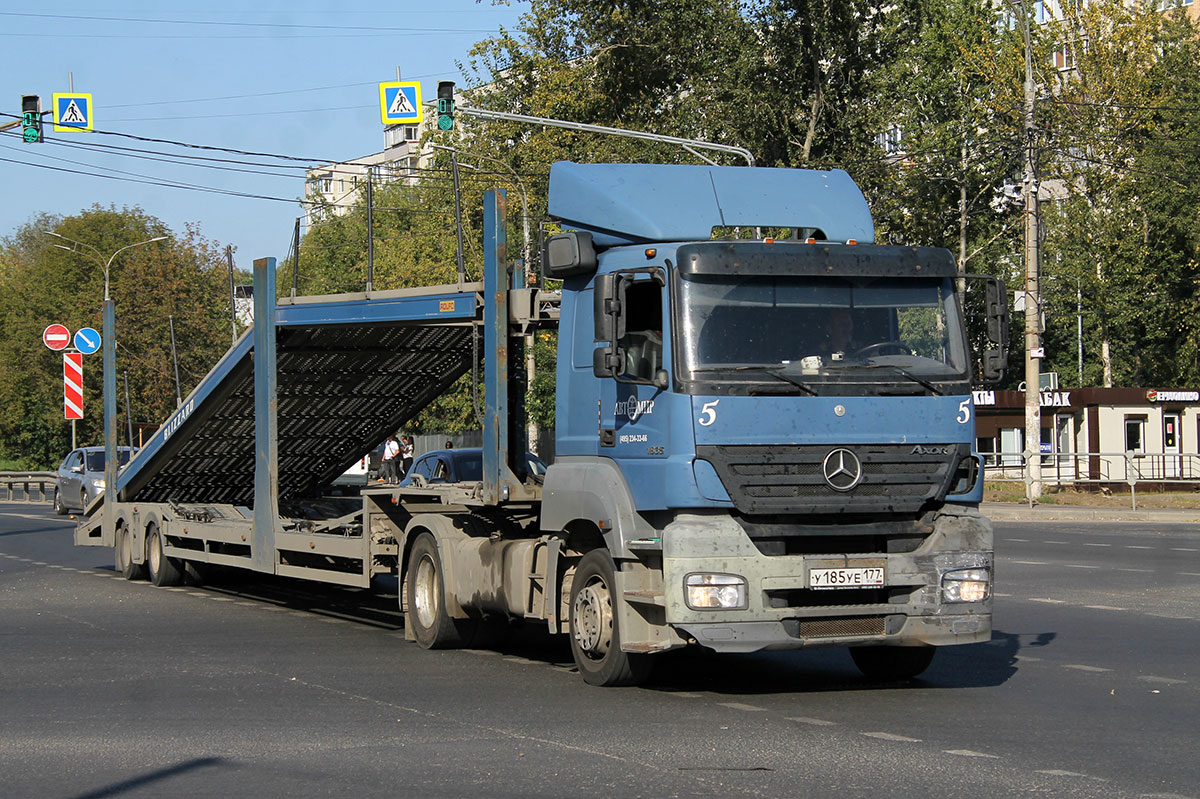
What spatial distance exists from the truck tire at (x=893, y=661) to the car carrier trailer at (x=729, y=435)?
0.07 feet

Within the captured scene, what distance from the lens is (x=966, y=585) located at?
9.77 metres

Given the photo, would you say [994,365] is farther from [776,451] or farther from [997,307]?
[776,451]

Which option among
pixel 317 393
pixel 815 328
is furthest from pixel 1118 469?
pixel 815 328

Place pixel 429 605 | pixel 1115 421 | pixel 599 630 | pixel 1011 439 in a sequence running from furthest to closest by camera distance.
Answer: pixel 1011 439, pixel 1115 421, pixel 429 605, pixel 599 630

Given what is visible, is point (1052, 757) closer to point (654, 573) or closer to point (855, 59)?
point (654, 573)

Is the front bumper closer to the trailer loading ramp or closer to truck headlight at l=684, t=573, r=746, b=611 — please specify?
truck headlight at l=684, t=573, r=746, b=611

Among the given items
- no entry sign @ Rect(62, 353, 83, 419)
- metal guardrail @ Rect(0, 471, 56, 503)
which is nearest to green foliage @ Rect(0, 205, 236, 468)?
metal guardrail @ Rect(0, 471, 56, 503)

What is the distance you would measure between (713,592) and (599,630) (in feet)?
3.91

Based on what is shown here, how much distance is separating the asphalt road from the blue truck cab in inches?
24.7

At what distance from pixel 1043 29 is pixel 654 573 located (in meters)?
53.8

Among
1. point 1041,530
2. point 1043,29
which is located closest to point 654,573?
point 1041,530

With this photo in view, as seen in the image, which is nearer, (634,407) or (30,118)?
(634,407)

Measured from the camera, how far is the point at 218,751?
26.2ft

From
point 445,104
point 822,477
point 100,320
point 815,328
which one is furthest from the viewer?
point 100,320
